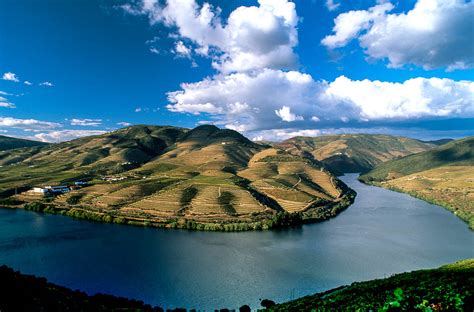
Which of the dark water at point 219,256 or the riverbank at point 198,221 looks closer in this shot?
the dark water at point 219,256

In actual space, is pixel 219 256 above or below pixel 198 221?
below

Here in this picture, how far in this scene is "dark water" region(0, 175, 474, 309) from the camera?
69688 millimetres

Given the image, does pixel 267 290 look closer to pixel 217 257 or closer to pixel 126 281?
pixel 217 257

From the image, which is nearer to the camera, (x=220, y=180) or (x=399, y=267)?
(x=399, y=267)

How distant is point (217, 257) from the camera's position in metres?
88.7

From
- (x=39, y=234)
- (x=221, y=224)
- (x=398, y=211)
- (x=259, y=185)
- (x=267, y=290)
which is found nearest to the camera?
(x=267, y=290)

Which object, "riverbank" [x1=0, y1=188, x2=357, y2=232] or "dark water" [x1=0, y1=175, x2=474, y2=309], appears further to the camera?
"riverbank" [x1=0, y1=188, x2=357, y2=232]

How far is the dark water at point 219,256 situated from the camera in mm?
69688

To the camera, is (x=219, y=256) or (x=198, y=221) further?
(x=198, y=221)

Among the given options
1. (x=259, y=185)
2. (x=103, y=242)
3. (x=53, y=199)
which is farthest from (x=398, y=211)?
(x=53, y=199)

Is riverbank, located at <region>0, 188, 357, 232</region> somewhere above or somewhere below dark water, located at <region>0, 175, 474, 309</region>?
above

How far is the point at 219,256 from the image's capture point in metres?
89.5

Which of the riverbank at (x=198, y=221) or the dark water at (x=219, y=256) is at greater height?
the riverbank at (x=198, y=221)

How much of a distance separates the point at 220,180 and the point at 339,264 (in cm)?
11477
